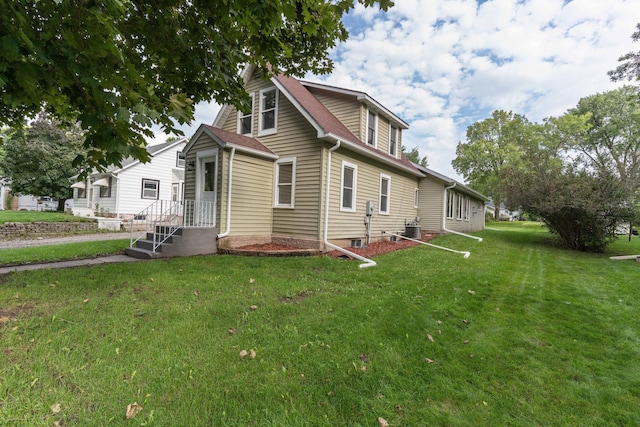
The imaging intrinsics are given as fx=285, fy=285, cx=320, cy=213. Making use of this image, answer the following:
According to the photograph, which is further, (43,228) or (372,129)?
(43,228)

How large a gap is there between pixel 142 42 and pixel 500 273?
836 cm

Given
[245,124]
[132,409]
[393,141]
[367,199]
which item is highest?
[393,141]

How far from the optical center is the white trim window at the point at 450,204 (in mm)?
16203

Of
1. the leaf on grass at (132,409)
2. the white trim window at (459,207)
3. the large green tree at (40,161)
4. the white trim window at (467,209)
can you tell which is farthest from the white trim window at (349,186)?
the large green tree at (40,161)

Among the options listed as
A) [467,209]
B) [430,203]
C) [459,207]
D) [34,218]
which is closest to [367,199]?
[430,203]

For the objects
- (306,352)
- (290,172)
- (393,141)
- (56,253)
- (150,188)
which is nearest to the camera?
(306,352)

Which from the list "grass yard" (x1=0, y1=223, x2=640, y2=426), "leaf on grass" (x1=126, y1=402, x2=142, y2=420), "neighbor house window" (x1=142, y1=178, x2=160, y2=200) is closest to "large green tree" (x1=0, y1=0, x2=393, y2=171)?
"grass yard" (x1=0, y1=223, x2=640, y2=426)

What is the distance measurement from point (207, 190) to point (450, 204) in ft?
43.9

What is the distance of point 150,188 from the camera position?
63.5ft

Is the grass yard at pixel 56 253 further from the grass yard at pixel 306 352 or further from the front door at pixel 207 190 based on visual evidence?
the front door at pixel 207 190

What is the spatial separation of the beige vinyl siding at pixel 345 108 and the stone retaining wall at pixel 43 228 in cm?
1342

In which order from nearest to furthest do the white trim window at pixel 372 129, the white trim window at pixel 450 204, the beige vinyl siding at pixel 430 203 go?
the white trim window at pixel 372 129
the beige vinyl siding at pixel 430 203
the white trim window at pixel 450 204

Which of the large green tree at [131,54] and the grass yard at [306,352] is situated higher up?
the large green tree at [131,54]

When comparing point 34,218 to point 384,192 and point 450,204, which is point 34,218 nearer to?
point 384,192
